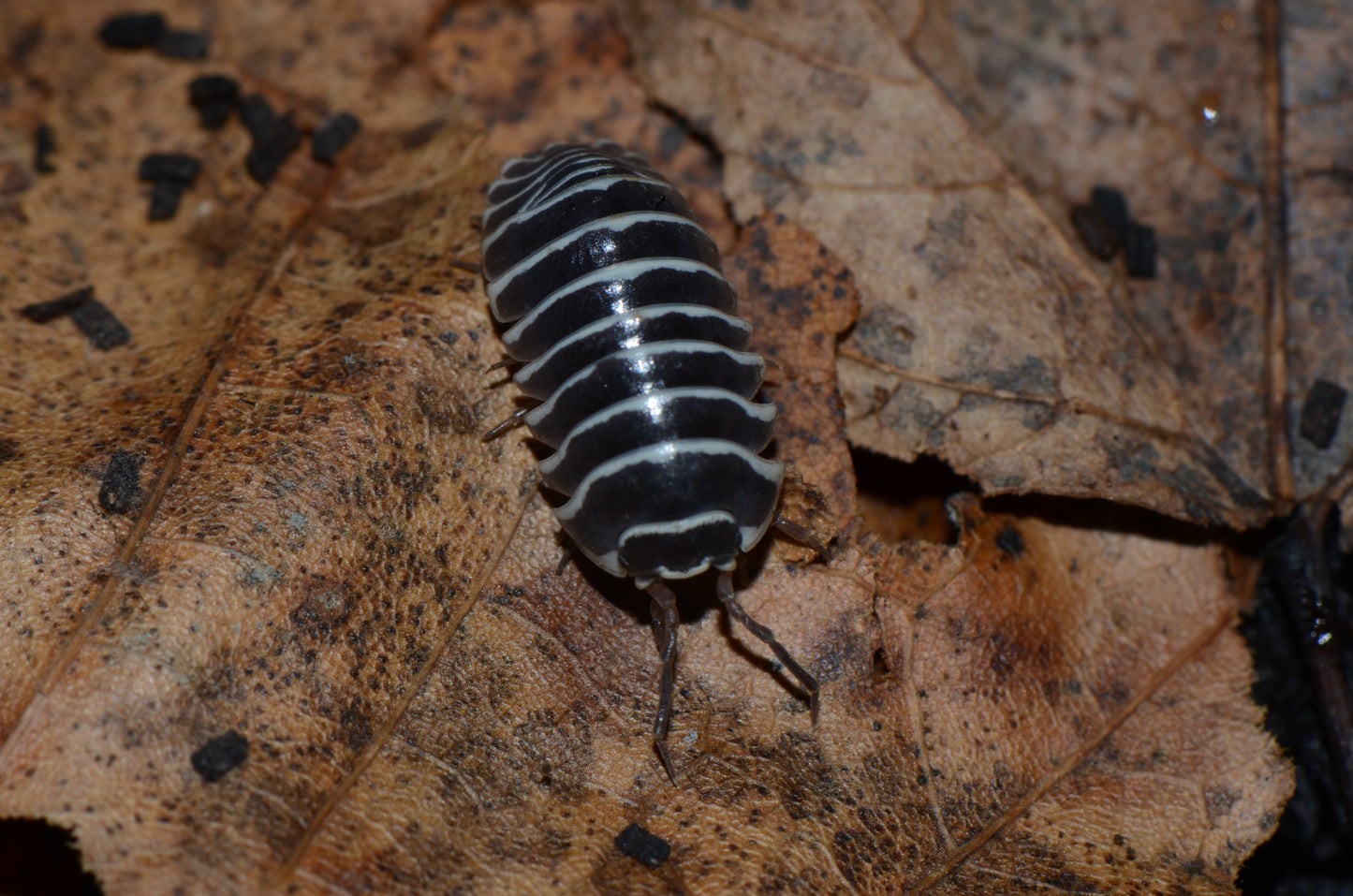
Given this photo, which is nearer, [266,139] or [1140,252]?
[1140,252]

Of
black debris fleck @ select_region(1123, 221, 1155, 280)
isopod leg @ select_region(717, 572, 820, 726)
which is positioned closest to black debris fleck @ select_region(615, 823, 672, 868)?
isopod leg @ select_region(717, 572, 820, 726)

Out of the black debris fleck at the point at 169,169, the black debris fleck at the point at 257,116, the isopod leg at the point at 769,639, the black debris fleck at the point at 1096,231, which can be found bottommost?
the isopod leg at the point at 769,639

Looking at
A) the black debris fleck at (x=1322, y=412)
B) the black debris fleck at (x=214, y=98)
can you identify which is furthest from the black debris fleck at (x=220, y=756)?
the black debris fleck at (x=1322, y=412)

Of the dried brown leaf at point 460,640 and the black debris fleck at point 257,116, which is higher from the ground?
the black debris fleck at point 257,116

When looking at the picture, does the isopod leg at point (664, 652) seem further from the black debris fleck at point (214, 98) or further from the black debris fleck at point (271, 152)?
the black debris fleck at point (214, 98)

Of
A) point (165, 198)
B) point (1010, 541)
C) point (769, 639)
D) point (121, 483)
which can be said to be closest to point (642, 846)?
point (769, 639)

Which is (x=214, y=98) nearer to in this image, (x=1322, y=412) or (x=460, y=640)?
(x=460, y=640)

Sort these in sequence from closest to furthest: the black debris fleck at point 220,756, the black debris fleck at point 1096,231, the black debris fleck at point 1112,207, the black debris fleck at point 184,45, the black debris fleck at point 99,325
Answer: the black debris fleck at point 220,756 → the black debris fleck at point 99,325 → the black debris fleck at point 1096,231 → the black debris fleck at point 1112,207 → the black debris fleck at point 184,45

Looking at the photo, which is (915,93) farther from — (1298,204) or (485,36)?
(485,36)
